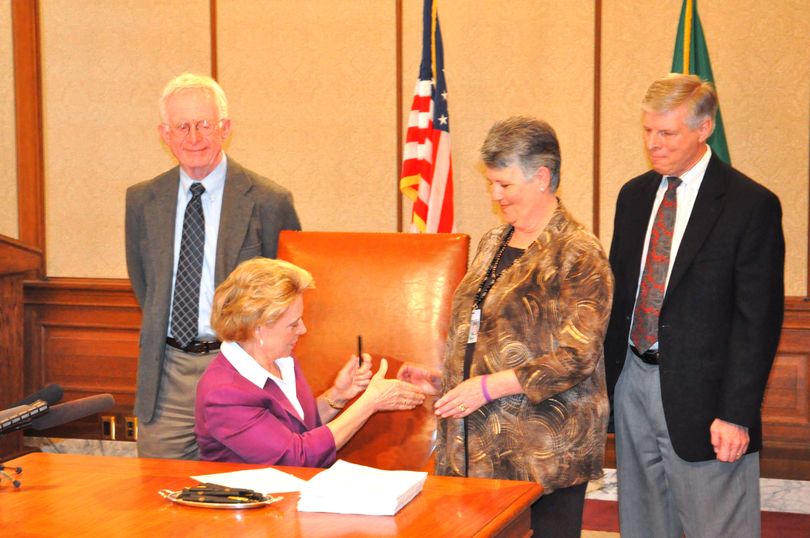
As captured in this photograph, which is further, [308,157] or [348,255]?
[308,157]

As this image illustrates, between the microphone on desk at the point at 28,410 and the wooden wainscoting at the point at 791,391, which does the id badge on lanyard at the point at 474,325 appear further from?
the wooden wainscoting at the point at 791,391

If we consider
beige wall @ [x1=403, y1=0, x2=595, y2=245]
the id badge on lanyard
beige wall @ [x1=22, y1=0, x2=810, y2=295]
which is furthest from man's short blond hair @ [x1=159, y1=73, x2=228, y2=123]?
beige wall @ [x1=22, y1=0, x2=810, y2=295]

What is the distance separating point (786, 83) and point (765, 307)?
283 cm

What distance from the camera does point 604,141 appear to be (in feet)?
18.2

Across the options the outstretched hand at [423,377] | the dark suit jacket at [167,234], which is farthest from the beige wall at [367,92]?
the outstretched hand at [423,377]

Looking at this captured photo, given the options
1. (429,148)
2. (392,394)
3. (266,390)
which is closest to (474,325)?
(392,394)

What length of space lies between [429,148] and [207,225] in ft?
6.31

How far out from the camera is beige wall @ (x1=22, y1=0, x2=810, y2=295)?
530 cm

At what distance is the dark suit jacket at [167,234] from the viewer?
138 inches

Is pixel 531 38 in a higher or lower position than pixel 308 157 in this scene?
higher

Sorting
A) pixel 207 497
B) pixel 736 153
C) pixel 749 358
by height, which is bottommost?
pixel 207 497

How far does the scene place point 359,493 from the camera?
6.81 ft

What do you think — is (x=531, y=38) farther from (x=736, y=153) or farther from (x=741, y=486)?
(x=741, y=486)

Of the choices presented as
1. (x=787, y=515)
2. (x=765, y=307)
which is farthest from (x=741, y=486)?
(x=787, y=515)
